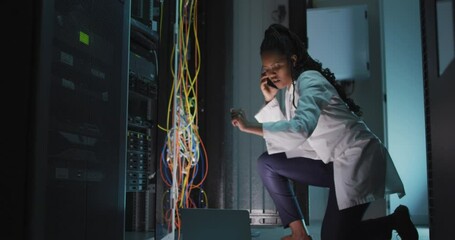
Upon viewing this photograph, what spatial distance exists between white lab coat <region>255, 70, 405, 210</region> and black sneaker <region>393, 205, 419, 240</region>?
0.26 ft

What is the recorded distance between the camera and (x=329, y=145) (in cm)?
194

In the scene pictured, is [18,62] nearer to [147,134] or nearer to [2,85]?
[2,85]

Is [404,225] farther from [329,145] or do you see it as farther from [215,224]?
[215,224]

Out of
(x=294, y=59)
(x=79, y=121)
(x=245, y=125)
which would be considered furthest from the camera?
(x=294, y=59)

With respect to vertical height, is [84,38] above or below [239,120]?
above

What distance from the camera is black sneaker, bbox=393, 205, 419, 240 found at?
6.33 ft

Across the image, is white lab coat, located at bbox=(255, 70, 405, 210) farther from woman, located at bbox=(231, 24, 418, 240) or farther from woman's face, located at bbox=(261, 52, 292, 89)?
woman's face, located at bbox=(261, 52, 292, 89)

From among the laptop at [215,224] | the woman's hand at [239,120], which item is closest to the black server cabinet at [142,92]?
the laptop at [215,224]

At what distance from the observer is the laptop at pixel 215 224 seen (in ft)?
5.70

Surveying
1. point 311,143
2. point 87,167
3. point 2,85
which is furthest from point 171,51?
point 2,85

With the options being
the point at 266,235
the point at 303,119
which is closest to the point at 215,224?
the point at 303,119

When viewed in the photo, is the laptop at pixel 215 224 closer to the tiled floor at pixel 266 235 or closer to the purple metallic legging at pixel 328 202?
the purple metallic legging at pixel 328 202

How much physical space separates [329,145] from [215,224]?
56cm

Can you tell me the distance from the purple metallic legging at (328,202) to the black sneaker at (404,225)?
0.04m
